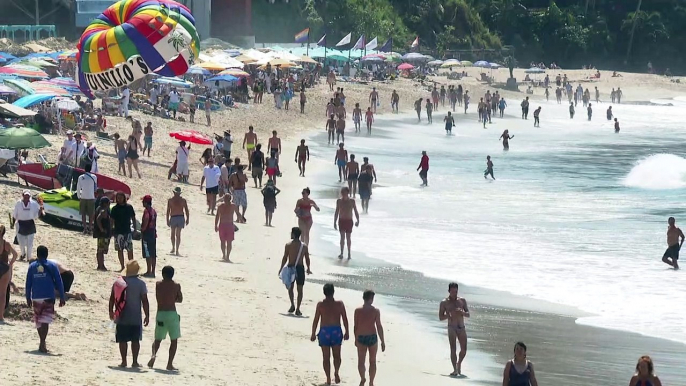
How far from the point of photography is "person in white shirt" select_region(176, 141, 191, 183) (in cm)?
2380

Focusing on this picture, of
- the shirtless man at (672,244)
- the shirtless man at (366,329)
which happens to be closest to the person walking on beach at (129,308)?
the shirtless man at (366,329)

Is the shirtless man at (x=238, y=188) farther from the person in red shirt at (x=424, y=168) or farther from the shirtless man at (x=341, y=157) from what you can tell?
the person in red shirt at (x=424, y=168)

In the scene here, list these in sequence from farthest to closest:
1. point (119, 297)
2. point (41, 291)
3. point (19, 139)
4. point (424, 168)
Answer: point (424, 168) → point (19, 139) → point (41, 291) → point (119, 297)

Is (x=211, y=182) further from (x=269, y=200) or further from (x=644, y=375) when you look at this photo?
(x=644, y=375)

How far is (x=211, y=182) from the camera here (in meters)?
20.9

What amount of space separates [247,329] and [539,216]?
13.2 meters

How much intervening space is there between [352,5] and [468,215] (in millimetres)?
52402

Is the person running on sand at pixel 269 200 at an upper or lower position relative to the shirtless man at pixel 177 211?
lower

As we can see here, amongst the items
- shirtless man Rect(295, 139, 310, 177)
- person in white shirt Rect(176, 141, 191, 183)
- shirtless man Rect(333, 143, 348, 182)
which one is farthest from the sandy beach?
shirtless man Rect(295, 139, 310, 177)

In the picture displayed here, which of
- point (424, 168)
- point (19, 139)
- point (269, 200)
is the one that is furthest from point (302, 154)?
point (19, 139)

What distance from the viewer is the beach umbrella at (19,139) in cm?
1981

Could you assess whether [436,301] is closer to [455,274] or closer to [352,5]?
[455,274]

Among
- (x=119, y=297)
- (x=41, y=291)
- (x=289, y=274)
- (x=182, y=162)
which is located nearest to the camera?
(x=119, y=297)

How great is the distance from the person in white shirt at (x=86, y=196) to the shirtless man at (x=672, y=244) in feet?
30.0
